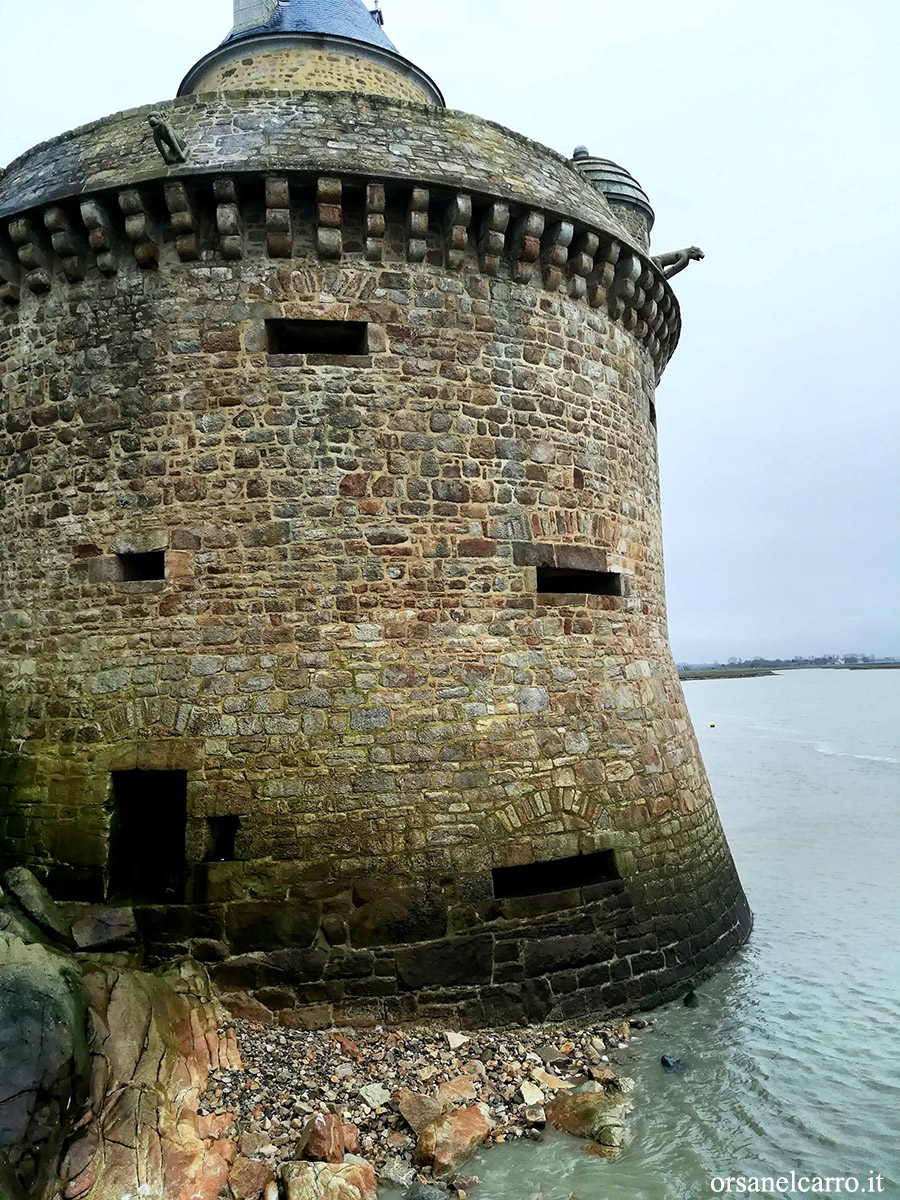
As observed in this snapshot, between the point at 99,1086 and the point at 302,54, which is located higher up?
the point at 302,54

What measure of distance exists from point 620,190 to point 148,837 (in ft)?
26.6

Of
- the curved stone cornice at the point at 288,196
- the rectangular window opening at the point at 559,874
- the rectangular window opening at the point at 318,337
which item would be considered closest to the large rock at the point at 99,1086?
the rectangular window opening at the point at 559,874

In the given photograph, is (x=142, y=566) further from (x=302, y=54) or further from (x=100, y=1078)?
(x=302, y=54)

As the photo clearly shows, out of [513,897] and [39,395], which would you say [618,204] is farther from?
[513,897]

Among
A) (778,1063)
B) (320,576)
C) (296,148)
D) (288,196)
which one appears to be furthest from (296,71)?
(778,1063)

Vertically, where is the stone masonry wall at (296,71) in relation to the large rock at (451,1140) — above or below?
above

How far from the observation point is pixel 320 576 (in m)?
6.13

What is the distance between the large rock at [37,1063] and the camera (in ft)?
12.8

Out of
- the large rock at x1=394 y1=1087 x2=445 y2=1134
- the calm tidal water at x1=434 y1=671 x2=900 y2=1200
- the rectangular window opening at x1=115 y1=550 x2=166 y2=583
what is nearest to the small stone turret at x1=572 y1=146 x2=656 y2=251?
the rectangular window opening at x1=115 y1=550 x2=166 y2=583

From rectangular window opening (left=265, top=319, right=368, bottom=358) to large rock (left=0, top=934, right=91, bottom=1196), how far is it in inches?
183

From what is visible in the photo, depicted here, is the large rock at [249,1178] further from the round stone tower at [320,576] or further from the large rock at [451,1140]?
the round stone tower at [320,576]

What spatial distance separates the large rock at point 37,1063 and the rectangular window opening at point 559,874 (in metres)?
3.27

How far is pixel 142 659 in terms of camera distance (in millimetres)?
6090

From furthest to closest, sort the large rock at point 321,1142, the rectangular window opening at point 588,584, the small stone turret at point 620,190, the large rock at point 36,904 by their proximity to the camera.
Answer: the small stone turret at point 620,190, the rectangular window opening at point 588,584, the large rock at point 36,904, the large rock at point 321,1142
